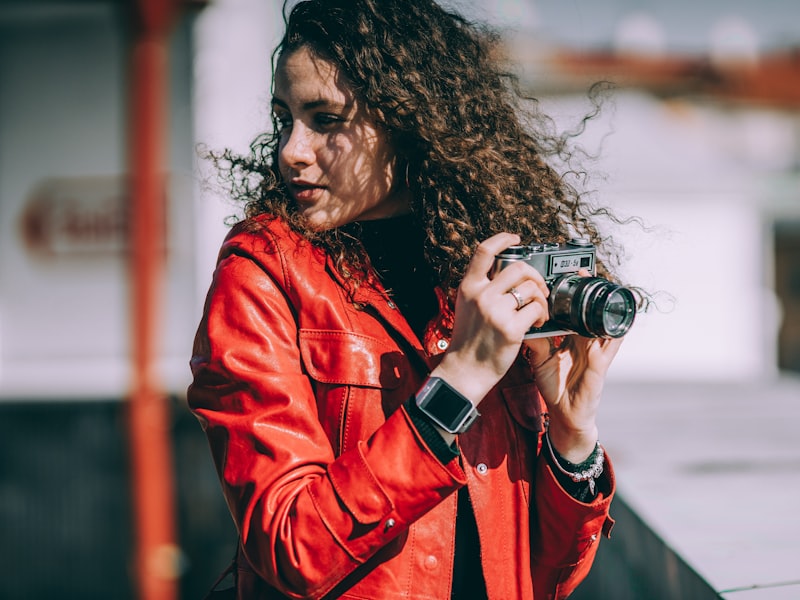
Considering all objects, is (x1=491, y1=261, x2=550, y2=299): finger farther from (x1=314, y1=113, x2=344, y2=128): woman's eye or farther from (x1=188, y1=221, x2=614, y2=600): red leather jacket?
(x1=314, y1=113, x2=344, y2=128): woman's eye

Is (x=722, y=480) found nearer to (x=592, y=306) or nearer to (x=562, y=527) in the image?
(x=562, y=527)

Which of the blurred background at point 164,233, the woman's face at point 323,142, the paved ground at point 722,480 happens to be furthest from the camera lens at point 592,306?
the blurred background at point 164,233

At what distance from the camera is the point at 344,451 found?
4.09 feet

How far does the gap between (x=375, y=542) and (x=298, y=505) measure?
120mm

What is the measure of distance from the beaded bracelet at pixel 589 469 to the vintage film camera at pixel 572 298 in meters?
0.23

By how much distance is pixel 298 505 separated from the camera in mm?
1118

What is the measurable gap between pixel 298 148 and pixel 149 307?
5.27 metres

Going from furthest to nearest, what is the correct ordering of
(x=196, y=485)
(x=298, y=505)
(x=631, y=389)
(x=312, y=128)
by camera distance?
(x=631, y=389) → (x=196, y=485) → (x=312, y=128) → (x=298, y=505)

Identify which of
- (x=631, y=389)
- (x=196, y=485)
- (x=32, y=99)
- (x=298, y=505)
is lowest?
(x=196, y=485)

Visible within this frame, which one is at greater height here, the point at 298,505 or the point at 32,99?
the point at 32,99

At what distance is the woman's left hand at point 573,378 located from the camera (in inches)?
53.4

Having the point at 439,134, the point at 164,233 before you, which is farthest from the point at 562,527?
the point at 164,233

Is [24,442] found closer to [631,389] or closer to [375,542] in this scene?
[631,389]

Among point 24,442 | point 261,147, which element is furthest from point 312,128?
point 24,442
